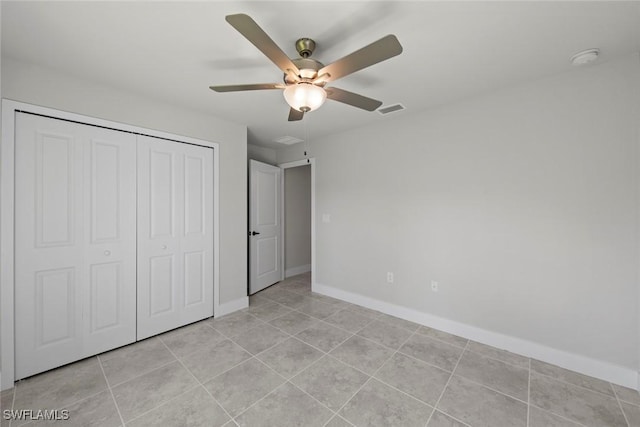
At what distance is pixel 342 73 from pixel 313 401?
219 centimetres

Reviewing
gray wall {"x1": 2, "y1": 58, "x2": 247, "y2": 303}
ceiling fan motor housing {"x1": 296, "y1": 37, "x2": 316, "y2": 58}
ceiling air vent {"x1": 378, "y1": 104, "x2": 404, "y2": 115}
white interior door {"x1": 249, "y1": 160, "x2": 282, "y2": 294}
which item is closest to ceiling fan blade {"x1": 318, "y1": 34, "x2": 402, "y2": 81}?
ceiling fan motor housing {"x1": 296, "y1": 37, "x2": 316, "y2": 58}

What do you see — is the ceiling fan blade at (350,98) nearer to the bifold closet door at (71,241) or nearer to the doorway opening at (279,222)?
the bifold closet door at (71,241)

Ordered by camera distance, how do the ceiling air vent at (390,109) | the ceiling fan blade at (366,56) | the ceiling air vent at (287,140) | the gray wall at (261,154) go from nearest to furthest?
the ceiling fan blade at (366,56) → the ceiling air vent at (390,109) → the ceiling air vent at (287,140) → the gray wall at (261,154)

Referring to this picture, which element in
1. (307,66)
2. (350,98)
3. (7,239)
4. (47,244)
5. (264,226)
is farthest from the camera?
(264,226)

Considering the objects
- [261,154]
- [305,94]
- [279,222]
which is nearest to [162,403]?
[305,94]

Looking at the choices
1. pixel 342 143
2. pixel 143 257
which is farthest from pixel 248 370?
pixel 342 143

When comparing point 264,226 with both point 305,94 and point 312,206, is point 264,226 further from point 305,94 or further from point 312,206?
point 305,94

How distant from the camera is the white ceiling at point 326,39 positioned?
56.3 inches

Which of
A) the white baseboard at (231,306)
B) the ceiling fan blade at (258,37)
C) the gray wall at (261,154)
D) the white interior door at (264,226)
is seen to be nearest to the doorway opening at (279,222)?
the white interior door at (264,226)

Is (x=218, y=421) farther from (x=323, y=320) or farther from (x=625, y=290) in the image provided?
(x=625, y=290)

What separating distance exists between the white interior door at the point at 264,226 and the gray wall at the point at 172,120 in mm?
515

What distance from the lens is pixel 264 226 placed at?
164 inches

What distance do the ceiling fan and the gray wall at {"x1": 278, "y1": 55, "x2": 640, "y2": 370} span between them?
1.38 m

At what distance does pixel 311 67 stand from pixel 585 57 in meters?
2.02
